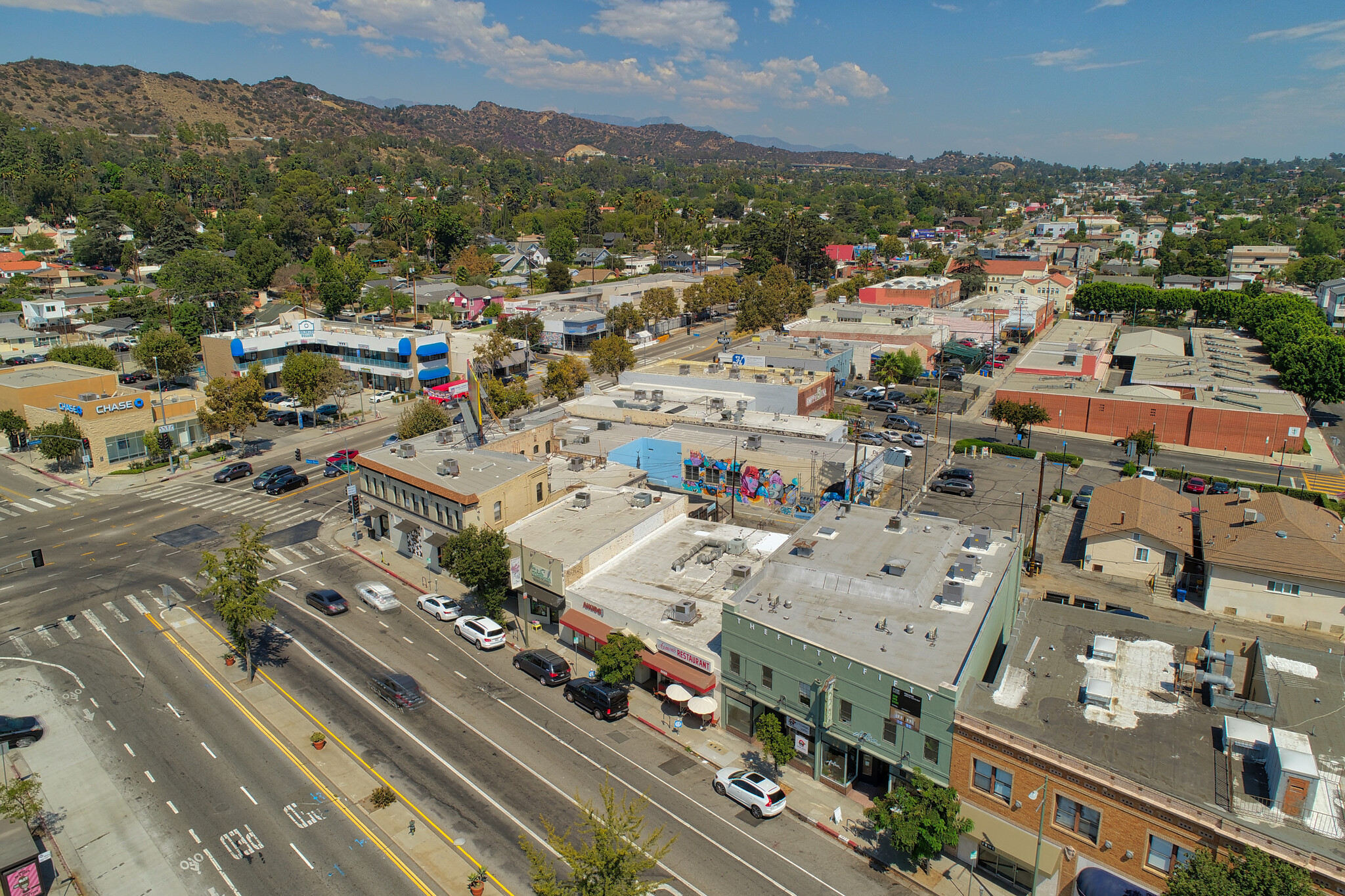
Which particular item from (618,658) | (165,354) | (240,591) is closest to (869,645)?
(618,658)

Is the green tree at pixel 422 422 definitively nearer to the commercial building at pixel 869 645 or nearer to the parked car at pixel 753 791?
the commercial building at pixel 869 645

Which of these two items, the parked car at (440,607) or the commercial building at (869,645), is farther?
the parked car at (440,607)

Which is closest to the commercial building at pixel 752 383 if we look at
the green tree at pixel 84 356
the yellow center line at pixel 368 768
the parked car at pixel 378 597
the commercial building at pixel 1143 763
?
the parked car at pixel 378 597

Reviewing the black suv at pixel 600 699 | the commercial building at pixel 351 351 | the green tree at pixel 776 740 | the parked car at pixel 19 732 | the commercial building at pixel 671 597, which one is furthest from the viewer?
the commercial building at pixel 351 351

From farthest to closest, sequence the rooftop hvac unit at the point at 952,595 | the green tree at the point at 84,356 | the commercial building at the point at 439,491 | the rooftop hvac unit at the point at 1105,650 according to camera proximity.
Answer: the green tree at the point at 84,356
the commercial building at the point at 439,491
the rooftop hvac unit at the point at 952,595
the rooftop hvac unit at the point at 1105,650

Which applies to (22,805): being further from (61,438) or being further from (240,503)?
(61,438)

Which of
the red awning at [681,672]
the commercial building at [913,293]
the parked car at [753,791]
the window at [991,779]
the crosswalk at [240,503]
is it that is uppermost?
the commercial building at [913,293]
